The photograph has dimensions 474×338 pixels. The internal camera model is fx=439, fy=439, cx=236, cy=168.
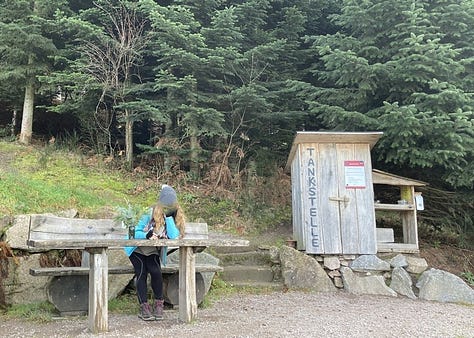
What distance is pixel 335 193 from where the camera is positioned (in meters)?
7.61

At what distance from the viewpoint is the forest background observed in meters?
7.92

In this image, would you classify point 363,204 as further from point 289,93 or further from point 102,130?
point 102,130

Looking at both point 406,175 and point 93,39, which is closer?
point 406,175

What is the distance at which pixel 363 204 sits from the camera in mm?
7566

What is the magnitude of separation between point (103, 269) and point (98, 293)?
0.78 ft

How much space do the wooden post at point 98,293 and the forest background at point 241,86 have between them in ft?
11.3

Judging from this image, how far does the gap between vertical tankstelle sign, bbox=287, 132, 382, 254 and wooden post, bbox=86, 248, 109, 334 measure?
3911 millimetres

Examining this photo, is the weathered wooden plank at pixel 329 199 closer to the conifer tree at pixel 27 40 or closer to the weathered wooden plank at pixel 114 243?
the weathered wooden plank at pixel 114 243

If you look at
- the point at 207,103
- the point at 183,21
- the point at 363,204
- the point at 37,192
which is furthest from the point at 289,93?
the point at 37,192

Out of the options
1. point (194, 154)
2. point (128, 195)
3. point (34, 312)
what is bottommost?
point (34, 312)

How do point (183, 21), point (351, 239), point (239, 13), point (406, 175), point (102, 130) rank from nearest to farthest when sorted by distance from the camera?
point (351, 239) < point (406, 175) < point (183, 21) < point (239, 13) < point (102, 130)

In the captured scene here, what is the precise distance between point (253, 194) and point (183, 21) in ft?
14.4

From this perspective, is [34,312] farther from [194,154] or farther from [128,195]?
[194,154]

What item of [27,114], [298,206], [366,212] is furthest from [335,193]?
[27,114]
